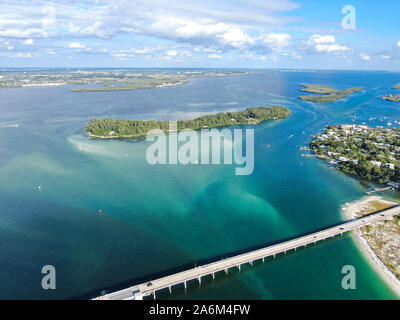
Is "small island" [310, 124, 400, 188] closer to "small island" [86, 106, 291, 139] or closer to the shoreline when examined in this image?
the shoreline

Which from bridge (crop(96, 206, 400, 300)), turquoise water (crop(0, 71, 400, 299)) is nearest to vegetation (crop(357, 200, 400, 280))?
bridge (crop(96, 206, 400, 300))

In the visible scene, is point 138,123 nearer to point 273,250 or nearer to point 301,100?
point 273,250

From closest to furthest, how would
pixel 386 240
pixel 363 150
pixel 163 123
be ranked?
1. pixel 386 240
2. pixel 363 150
3. pixel 163 123

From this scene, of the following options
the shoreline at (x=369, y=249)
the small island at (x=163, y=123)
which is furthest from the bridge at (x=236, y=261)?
the small island at (x=163, y=123)

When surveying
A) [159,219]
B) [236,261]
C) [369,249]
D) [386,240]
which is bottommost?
[369,249]

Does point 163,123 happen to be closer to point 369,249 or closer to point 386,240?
point 369,249

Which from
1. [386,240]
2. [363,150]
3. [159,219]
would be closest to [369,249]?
[386,240]
